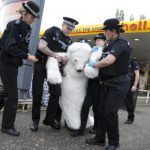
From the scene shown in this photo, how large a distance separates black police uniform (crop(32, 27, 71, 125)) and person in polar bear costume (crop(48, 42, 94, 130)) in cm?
15

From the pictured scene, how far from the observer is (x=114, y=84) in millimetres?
4582

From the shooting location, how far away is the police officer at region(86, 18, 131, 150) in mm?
4469

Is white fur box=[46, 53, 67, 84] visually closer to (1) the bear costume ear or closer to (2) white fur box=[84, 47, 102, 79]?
(1) the bear costume ear

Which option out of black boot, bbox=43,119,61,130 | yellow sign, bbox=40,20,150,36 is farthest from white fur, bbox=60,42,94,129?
yellow sign, bbox=40,20,150,36

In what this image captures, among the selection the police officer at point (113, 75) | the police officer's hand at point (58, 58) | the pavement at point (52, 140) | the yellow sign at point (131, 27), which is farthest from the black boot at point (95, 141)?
the yellow sign at point (131, 27)

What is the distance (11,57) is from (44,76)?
72 cm

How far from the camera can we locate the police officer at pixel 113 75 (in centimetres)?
447

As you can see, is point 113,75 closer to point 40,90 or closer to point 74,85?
point 74,85

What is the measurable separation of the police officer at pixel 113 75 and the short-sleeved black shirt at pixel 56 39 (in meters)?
0.77

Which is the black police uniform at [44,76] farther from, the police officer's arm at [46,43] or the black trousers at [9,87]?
the black trousers at [9,87]

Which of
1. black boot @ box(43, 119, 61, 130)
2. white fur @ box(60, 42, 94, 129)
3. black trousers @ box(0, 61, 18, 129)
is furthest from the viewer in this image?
black boot @ box(43, 119, 61, 130)

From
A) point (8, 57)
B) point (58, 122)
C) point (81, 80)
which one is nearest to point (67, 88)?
point (81, 80)

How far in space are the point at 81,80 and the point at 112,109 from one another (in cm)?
87

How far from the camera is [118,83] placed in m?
4.58
